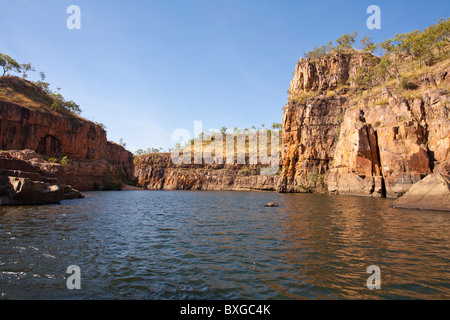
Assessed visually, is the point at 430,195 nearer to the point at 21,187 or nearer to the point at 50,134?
the point at 21,187

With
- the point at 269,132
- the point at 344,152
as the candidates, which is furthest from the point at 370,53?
the point at 269,132

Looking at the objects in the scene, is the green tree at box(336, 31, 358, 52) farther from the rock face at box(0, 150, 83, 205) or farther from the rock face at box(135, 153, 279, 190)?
the rock face at box(0, 150, 83, 205)

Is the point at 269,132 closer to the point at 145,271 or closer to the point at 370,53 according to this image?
the point at 370,53

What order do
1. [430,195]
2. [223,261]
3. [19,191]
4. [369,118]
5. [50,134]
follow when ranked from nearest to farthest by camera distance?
[223,261] < [430,195] < [19,191] < [369,118] < [50,134]

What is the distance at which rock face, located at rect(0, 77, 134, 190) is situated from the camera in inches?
2591

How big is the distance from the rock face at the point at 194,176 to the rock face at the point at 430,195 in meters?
62.7

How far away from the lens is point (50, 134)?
75.2 meters

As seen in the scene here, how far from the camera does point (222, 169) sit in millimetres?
112562

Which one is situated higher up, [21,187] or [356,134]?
[356,134]

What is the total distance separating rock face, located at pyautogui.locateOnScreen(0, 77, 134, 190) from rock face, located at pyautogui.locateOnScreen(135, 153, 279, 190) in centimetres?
2645

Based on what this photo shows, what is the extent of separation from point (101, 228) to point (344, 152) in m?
54.1

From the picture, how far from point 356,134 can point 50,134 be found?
3294 inches

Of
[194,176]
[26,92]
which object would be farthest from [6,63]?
[194,176]

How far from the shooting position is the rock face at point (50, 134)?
65.8 m
